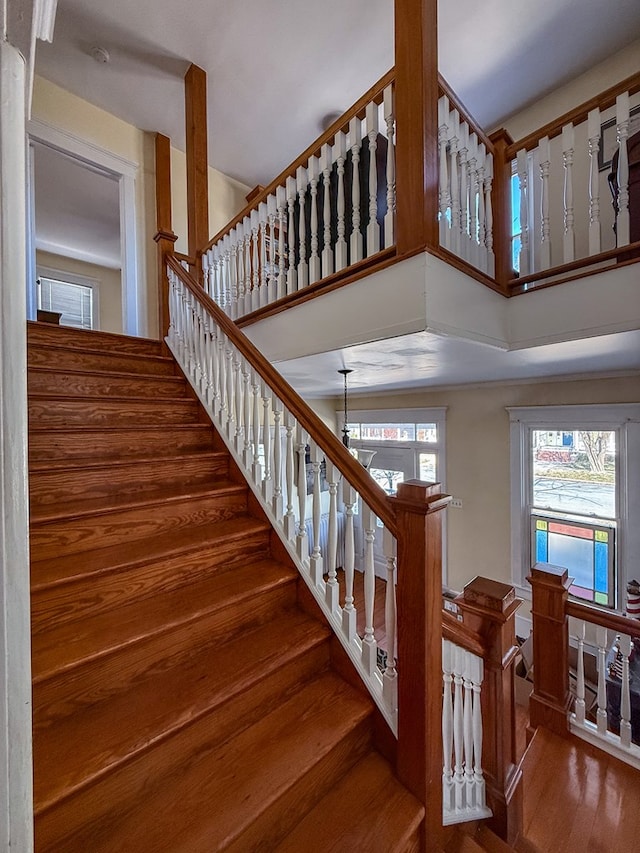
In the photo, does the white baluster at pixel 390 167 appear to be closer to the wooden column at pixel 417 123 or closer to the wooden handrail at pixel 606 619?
the wooden column at pixel 417 123

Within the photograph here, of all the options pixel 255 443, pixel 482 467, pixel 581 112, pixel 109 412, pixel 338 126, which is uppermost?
pixel 338 126

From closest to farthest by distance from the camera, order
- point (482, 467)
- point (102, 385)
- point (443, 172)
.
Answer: point (443, 172) → point (102, 385) → point (482, 467)

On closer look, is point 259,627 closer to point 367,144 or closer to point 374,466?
point 367,144

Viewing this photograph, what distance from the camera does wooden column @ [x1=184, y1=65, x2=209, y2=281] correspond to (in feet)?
9.62

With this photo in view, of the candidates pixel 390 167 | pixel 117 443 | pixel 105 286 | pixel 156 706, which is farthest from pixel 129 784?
pixel 105 286

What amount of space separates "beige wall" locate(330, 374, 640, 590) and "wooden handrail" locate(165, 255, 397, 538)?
2957 millimetres

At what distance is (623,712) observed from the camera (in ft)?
6.27

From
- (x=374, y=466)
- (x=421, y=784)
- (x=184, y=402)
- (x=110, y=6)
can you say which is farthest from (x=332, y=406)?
(x=421, y=784)

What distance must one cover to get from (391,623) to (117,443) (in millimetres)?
1584

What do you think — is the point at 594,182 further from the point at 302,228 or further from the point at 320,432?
the point at 320,432

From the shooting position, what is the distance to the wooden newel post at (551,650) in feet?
6.73

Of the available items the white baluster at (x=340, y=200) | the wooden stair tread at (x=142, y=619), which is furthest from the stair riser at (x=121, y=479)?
the white baluster at (x=340, y=200)

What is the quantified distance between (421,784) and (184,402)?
7.02 feet

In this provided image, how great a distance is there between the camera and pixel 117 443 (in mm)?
1919
